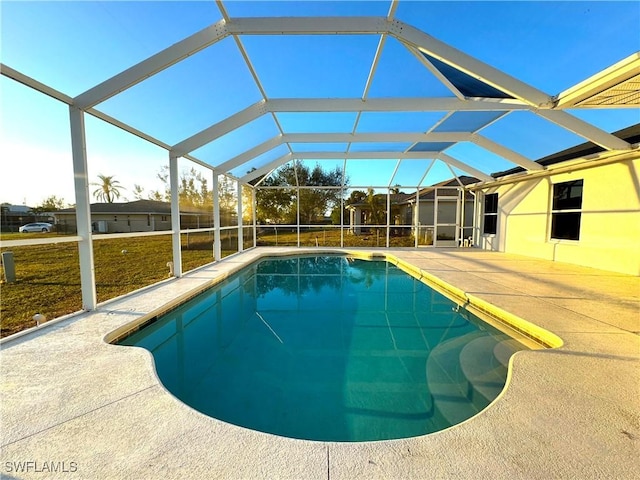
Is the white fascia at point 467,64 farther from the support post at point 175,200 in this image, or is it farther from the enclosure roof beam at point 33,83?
the support post at point 175,200

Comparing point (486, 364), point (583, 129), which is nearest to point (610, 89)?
point (583, 129)

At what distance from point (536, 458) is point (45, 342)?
4.08 metres

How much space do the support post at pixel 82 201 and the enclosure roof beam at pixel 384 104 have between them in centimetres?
306

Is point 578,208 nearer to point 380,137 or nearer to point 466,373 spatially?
point 380,137

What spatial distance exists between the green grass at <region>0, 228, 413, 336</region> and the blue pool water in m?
2.30

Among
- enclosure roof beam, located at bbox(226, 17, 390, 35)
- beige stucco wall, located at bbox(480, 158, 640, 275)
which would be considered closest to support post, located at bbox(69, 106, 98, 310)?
enclosure roof beam, located at bbox(226, 17, 390, 35)

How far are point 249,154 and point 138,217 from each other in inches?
126

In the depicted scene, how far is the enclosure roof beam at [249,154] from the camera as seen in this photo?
7829 mm

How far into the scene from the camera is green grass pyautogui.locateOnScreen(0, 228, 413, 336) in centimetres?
486

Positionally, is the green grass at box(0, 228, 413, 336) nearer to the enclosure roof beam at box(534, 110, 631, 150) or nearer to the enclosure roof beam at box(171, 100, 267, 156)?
the enclosure roof beam at box(171, 100, 267, 156)

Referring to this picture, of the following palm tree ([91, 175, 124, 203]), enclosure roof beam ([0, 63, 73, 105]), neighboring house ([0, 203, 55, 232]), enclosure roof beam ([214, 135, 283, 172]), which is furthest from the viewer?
enclosure roof beam ([214, 135, 283, 172])

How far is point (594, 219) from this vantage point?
692 cm

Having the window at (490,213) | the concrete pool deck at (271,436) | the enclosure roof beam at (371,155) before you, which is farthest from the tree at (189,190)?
the window at (490,213)

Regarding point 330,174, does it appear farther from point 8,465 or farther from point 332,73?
point 8,465
